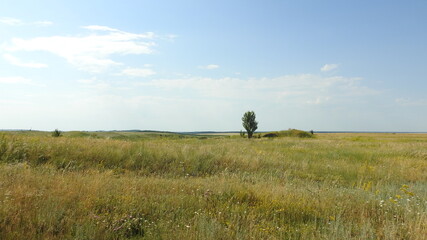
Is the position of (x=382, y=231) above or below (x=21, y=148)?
below

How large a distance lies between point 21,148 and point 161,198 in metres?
7.09

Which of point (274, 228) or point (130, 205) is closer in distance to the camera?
point (274, 228)

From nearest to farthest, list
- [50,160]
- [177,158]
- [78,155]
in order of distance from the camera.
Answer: [50,160] → [78,155] → [177,158]

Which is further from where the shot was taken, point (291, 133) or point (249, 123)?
point (249, 123)

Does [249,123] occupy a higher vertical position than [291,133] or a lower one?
higher

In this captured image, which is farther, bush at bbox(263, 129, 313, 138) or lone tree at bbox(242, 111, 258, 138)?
lone tree at bbox(242, 111, 258, 138)

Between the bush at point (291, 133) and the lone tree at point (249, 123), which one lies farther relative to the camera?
the lone tree at point (249, 123)

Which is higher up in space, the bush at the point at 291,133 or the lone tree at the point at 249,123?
the lone tree at the point at 249,123

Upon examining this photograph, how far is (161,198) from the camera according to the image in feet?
18.5

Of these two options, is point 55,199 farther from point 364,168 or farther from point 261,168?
point 364,168

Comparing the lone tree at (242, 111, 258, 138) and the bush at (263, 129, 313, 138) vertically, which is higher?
the lone tree at (242, 111, 258, 138)

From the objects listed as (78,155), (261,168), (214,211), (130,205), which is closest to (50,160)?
(78,155)

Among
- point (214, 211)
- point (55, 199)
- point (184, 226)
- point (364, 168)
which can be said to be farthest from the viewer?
point (364, 168)

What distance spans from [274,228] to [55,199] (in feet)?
12.4
